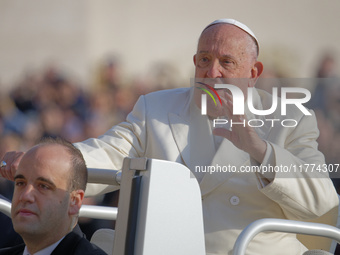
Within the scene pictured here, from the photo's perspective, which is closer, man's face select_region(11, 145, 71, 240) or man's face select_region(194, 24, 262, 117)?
man's face select_region(11, 145, 71, 240)

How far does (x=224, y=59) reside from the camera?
10.4 ft

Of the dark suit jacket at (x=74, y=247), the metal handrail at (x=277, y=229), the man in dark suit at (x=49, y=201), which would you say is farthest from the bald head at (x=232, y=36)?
the dark suit jacket at (x=74, y=247)

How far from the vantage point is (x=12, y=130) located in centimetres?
633

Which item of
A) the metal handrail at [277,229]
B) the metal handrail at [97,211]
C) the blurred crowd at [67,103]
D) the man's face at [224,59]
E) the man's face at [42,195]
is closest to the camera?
the man's face at [42,195]

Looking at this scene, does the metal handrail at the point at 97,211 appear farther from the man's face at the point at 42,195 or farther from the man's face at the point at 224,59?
the man's face at the point at 224,59

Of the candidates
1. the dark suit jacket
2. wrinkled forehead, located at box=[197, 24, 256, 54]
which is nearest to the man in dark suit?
the dark suit jacket

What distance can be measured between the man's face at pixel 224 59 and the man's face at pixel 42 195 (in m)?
1.16

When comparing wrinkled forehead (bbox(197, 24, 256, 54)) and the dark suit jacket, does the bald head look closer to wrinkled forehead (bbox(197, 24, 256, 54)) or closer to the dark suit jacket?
wrinkled forehead (bbox(197, 24, 256, 54))

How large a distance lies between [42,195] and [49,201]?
3 centimetres

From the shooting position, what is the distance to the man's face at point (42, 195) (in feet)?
6.56

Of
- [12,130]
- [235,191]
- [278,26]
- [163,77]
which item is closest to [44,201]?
[235,191]

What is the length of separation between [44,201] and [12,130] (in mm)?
4448

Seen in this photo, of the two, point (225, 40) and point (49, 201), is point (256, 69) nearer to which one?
point (225, 40)

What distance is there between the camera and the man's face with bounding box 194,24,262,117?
123 inches
